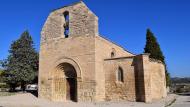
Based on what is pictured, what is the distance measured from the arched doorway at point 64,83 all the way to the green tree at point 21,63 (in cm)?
1117

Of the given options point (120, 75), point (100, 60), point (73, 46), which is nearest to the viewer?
point (120, 75)

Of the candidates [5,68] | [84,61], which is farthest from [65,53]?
[5,68]

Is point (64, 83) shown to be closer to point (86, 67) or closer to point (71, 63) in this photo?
point (71, 63)

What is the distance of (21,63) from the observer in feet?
110

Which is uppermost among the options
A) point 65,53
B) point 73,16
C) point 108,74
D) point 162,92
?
point 73,16

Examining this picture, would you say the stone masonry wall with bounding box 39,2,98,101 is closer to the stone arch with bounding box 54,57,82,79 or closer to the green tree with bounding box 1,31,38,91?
the stone arch with bounding box 54,57,82,79

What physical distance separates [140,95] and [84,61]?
6035 mm

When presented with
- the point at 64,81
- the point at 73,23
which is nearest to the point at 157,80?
the point at 64,81

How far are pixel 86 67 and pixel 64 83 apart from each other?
367cm

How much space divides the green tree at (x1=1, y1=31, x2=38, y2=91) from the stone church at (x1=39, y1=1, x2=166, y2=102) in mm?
9704

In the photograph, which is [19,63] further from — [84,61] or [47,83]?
[84,61]

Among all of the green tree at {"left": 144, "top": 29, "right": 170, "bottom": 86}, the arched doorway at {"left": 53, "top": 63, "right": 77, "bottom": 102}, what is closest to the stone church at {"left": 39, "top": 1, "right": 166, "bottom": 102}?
the arched doorway at {"left": 53, "top": 63, "right": 77, "bottom": 102}

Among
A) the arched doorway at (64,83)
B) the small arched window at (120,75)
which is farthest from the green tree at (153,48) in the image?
the arched doorway at (64,83)

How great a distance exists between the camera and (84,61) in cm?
2142
